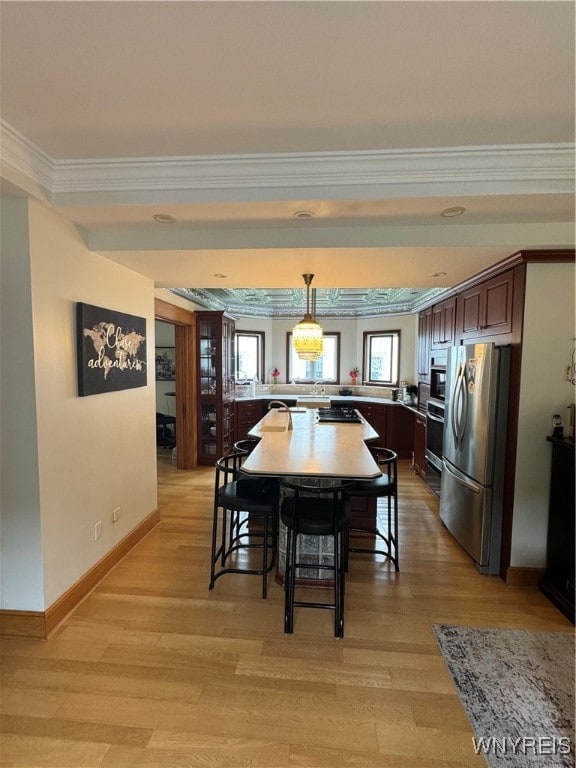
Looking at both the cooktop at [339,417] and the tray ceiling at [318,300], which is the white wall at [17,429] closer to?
the cooktop at [339,417]

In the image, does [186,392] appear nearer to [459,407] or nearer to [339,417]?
[339,417]

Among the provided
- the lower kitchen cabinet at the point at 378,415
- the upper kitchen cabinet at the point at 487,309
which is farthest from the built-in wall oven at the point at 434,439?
the lower kitchen cabinet at the point at 378,415

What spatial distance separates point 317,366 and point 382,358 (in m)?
1.28

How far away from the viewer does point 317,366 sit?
7520mm

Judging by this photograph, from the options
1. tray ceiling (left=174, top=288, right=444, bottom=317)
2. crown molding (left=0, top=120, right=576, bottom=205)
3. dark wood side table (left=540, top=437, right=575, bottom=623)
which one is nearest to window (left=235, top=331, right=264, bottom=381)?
tray ceiling (left=174, top=288, right=444, bottom=317)

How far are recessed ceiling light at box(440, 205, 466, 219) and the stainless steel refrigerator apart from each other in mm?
1007

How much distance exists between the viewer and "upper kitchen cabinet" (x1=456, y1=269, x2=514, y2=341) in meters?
2.72

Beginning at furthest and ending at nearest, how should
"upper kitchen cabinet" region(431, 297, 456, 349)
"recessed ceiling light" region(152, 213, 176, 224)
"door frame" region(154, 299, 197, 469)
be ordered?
"door frame" region(154, 299, 197, 469), "upper kitchen cabinet" region(431, 297, 456, 349), "recessed ceiling light" region(152, 213, 176, 224)

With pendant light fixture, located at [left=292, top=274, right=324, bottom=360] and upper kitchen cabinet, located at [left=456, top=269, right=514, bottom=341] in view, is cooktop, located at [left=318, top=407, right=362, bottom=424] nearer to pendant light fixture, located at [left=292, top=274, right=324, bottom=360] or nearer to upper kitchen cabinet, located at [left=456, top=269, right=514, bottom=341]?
pendant light fixture, located at [left=292, top=274, right=324, bottom=360]

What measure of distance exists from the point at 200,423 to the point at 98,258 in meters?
3.32

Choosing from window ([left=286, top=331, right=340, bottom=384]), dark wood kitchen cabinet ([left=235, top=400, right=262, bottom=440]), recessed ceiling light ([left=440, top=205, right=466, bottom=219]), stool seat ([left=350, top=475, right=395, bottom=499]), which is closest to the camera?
recessed ceiling light ([left=440, top=205, right=466, bottom=219])

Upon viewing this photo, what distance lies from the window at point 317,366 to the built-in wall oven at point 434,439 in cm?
304

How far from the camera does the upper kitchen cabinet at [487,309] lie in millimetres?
2721

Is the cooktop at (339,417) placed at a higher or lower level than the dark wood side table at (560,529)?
higher
